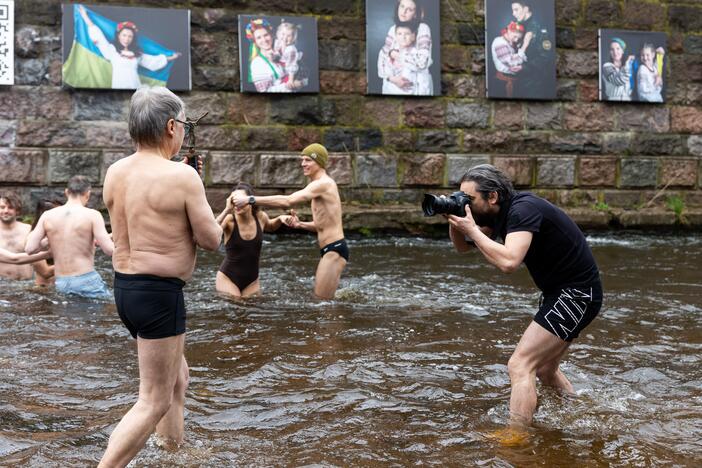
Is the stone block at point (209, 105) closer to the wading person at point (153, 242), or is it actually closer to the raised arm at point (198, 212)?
the wading person at point (153, 242)

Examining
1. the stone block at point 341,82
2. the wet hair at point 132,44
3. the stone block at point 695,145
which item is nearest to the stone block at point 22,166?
the wet hair at point 132,44

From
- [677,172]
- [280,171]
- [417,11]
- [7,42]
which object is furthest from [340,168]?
[677,172]

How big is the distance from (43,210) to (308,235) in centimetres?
568

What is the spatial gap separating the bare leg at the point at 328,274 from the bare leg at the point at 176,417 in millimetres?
4985

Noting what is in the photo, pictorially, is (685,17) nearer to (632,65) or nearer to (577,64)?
(632,65)

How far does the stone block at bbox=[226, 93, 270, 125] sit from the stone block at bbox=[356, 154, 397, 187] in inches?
65.3

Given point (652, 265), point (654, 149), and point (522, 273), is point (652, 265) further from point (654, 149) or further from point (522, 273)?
point (654, 149)

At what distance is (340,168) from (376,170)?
0.60 m

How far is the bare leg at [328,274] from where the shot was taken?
9.31 meters

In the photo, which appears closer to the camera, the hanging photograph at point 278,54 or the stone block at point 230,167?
the stone block at point 230,167

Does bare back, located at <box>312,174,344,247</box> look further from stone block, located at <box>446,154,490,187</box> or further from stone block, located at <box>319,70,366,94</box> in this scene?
stone block, located at <box>446,154,490,187</box>

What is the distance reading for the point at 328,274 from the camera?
367 inches

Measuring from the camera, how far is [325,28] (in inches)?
538

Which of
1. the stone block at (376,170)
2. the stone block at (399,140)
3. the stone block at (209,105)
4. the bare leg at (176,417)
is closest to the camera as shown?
the bare leg at (176,417)
